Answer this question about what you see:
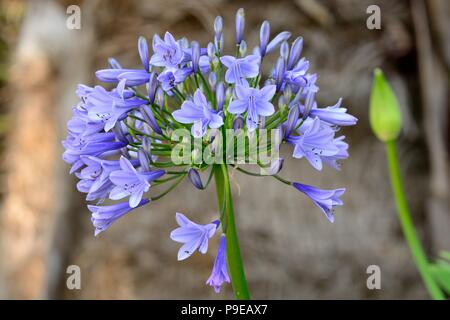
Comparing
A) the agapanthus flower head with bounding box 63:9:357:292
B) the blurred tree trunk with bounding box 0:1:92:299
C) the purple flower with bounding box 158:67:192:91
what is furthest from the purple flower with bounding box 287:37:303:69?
the blurred tree trunk with bounding box 0:1:92:299

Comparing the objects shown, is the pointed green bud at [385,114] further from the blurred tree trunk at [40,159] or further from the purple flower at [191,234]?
the blurred tree trunk at [40,159]

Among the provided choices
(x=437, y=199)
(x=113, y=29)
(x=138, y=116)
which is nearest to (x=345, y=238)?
(x=437, y=199)

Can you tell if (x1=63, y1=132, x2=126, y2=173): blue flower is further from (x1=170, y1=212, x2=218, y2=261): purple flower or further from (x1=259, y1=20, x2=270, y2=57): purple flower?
(x1=259, y1=20, x2=270, y2=57): purple flower

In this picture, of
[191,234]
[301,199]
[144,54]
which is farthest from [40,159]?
[191,234]

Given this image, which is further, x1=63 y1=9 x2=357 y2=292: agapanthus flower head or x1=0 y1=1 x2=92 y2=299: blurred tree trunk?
x1=0 y1=1 x2=92 y2=299: blurred tree trunk

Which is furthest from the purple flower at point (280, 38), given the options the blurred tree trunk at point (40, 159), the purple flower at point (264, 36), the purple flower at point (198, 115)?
the blurred tree trunk at point (40, 159)

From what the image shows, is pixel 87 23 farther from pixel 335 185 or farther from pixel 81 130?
pixel 81 130
